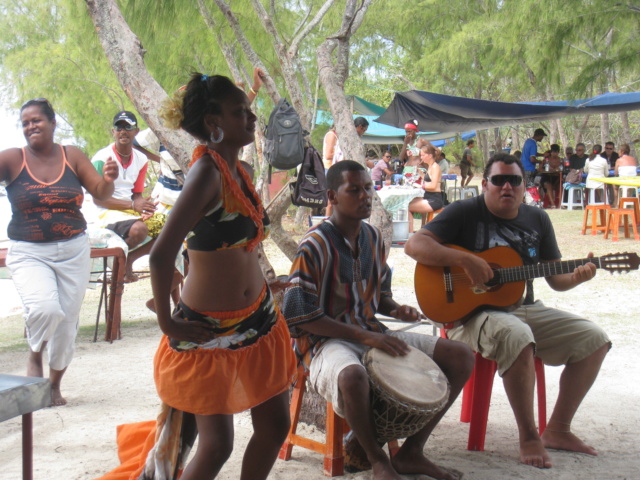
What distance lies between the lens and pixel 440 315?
12.4ft

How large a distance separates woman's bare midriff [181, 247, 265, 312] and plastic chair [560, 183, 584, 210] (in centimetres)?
1750

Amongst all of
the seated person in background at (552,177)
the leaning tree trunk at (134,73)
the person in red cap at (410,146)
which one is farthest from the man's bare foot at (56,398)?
the seated person in background at (552,177)

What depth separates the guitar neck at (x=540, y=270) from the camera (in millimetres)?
3588

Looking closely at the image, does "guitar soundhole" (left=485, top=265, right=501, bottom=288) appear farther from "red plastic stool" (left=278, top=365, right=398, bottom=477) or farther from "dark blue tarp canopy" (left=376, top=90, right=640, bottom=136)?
"dark blue tarp canopy" (left=376, top=90, right=640, bottom=136)

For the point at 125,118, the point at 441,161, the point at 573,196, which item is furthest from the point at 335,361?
the point at 573,196

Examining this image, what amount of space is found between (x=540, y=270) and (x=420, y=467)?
1.20 metres

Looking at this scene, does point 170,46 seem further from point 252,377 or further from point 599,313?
point 252,377

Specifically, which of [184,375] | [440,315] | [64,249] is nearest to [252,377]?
[184,375]

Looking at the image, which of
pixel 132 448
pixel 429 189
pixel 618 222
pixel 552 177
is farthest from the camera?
pixel 552 177

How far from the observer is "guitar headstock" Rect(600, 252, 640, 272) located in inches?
143

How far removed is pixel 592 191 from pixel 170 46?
10108 millimetres

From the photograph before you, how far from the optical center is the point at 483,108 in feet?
46.2

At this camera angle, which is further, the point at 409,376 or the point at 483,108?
the point at 483,108

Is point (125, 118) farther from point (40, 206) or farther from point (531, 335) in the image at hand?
point (531, 335)
